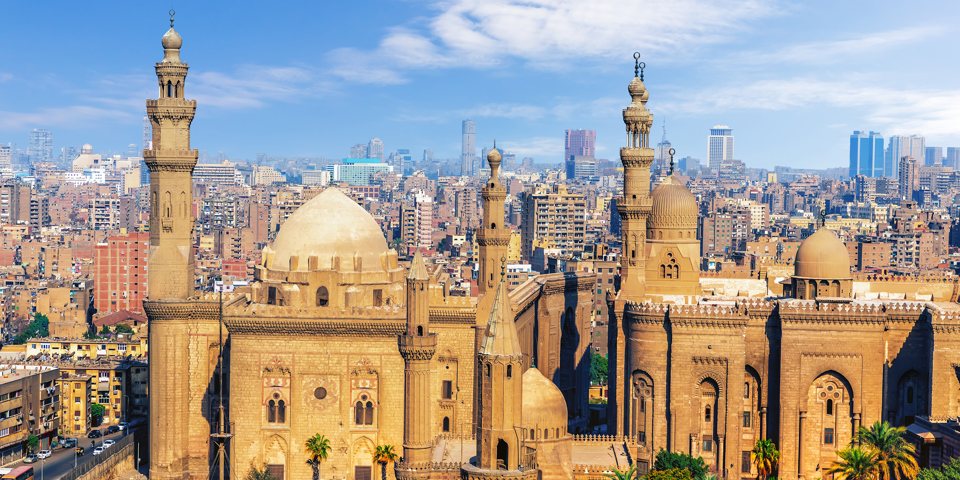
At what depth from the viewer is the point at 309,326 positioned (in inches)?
1738

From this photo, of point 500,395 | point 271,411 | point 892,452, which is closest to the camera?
point 500,395

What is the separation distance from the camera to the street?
186 feet

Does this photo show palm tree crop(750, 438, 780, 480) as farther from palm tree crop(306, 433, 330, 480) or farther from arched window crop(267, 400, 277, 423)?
arched window crop(267, 400, 277, 423)

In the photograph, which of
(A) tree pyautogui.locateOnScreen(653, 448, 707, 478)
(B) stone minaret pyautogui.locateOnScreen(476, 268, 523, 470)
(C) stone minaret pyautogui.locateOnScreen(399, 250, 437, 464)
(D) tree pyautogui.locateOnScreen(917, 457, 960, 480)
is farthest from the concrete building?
(B) stone minaret pyautogui.locateOnScreen(476, 268, 523, 470)

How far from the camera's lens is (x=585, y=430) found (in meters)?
53.2

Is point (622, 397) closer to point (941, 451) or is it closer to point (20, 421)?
point (941, 451)

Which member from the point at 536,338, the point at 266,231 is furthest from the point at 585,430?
the point at 266,231

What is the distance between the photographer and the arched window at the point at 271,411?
4456 cm

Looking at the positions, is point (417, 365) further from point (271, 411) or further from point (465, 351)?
point (271, 411)

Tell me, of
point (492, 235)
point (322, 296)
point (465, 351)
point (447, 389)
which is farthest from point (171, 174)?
point (447, 389)

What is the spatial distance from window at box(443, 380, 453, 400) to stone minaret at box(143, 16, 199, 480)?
29.1ft

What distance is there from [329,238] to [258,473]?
371 inches

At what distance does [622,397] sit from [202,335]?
1560cm

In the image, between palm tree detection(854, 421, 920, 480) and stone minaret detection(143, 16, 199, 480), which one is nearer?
palm tree detection(854, 421, 920, 480)
